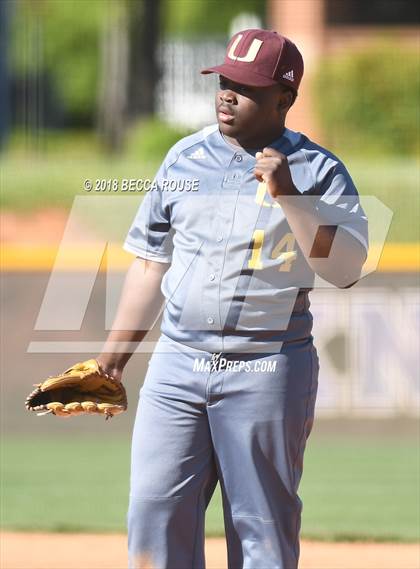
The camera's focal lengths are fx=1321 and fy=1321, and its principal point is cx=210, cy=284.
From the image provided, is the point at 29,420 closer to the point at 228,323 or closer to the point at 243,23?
the point at 228,323

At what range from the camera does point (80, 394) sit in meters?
4.13

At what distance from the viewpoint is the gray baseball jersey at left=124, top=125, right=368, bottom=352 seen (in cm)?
383

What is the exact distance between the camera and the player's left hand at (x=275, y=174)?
3621mm

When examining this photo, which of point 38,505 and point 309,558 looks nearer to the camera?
point 309,558

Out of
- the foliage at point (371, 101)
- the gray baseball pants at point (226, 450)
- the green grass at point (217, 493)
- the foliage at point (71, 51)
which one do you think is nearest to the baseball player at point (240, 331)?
the gray baseball pants at point (226, 450)

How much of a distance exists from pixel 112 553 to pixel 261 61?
3160 millimetres

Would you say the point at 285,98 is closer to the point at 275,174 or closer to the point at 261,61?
the point at 261,61

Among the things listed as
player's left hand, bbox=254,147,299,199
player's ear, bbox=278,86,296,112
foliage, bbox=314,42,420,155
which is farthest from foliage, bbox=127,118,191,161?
player's left hand, bbox=254,147,299,199

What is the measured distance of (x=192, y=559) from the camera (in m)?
3.97

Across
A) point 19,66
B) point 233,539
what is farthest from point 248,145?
point 19,66

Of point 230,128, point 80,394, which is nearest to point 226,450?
point 80,394

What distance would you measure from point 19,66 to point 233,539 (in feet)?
109

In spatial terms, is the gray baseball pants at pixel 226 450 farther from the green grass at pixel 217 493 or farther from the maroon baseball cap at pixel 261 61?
the green grass at pixel 217 493

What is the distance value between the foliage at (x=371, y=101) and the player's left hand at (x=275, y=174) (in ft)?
35.2
